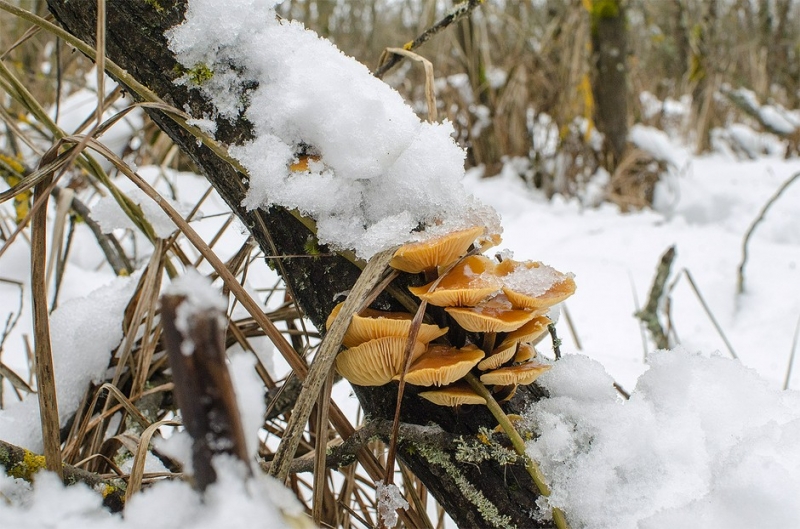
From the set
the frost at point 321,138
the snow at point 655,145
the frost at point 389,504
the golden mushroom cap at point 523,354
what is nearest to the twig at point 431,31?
the frost at point 321,138

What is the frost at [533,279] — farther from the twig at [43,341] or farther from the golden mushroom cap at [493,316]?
the twig at [43,341]

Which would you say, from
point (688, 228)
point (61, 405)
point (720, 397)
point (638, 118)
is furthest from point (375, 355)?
point (638, 118)

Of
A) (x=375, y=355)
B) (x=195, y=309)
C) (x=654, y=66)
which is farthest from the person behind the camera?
(x=654, y=66)

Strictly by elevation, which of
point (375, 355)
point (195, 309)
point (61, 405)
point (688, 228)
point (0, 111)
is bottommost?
point (688, 228)

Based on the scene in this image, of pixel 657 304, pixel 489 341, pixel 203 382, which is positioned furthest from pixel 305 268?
pixel 657 304

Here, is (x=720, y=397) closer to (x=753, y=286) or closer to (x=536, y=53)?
(x=753, y=286)

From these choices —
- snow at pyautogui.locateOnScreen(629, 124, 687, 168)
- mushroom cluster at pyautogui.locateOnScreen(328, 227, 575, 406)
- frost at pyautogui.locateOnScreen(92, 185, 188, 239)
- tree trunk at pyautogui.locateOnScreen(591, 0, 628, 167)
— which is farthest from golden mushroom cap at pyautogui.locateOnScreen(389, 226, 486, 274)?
tree trunk at pyautogui.locateOnScreen(591, 0, 628, 167)

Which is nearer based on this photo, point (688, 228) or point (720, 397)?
point (720, 397)

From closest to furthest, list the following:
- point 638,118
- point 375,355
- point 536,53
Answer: point 375,355 < point 536,53 < point 638,118
